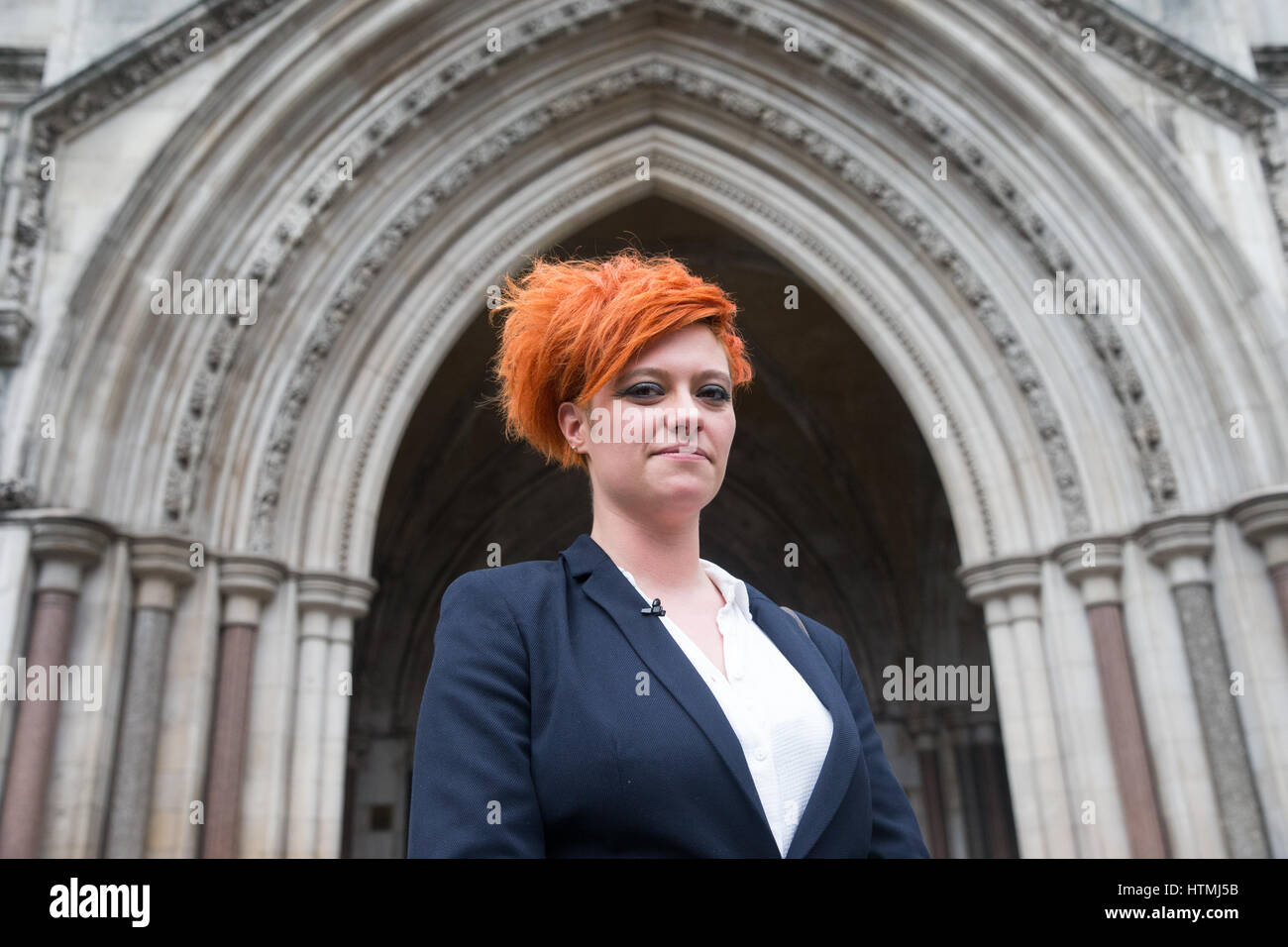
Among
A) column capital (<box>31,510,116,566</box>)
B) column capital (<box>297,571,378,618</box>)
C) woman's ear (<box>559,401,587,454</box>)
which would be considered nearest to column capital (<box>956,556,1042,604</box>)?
column capital (<box>297,571,378,618</box>)

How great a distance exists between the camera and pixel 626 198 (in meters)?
7.18

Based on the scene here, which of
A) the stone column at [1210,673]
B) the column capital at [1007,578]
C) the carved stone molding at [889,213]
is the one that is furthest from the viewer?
the column capital at [1007,578]

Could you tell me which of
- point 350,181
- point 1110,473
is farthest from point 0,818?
point 1110,473

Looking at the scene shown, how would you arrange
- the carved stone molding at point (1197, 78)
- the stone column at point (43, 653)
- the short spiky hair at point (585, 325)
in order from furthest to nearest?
1. the carved stone molding at point (1197, 78)
2. the stone column at point (43, 653)
3. the short spiky hair at point (585, 325)

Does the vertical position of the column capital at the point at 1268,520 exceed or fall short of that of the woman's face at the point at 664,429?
it exceeds it

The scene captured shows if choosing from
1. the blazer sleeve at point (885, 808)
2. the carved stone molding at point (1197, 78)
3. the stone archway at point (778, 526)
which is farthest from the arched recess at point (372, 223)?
the blazer sleeve at point (885, 808)

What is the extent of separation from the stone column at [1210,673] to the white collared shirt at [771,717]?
507 centimetres

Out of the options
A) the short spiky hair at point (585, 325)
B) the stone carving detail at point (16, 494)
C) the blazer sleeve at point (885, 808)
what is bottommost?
the blazer sleeve at point (885, 808)

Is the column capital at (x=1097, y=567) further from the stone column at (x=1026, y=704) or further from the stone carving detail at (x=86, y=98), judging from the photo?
the stone carving detail at (x=86, y=98)

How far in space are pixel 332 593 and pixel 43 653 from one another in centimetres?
148

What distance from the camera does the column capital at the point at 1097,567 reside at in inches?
228
